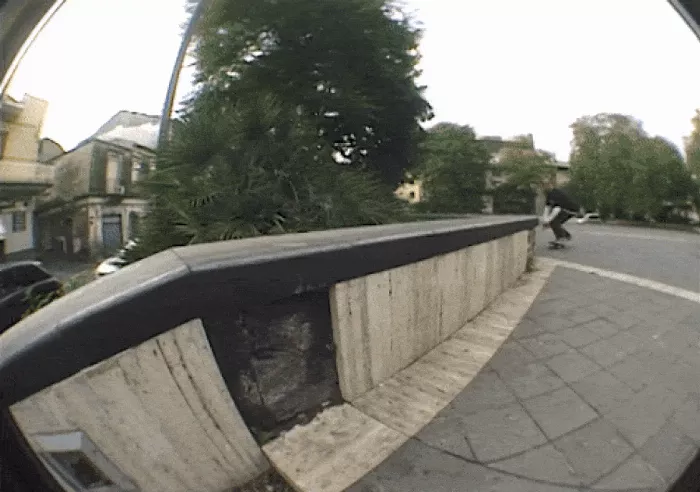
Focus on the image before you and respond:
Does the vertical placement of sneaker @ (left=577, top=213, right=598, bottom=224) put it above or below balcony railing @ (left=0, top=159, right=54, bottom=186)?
below

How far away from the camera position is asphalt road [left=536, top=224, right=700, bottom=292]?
57 centimetres

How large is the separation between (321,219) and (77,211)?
1.10 feet

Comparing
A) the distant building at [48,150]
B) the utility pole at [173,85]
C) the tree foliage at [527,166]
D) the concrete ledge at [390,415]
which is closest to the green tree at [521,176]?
the tree foliage at [527,166]

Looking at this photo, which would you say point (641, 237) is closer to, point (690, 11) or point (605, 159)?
point (605, 159)

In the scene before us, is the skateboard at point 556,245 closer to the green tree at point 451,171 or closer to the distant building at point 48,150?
the green tree at point 451,171

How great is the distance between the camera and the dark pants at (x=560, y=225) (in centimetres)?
61

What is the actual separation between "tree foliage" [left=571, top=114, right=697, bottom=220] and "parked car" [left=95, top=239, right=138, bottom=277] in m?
0.62

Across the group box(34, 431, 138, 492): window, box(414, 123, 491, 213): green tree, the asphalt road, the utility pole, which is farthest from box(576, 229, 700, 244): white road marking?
box(34, 431, 138, 492): window

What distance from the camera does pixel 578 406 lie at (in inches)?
23.3

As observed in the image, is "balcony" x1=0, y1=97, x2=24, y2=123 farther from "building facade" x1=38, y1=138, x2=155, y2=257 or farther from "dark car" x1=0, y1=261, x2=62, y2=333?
"dark car" x1=0, y1=261, x2=62, y2=333

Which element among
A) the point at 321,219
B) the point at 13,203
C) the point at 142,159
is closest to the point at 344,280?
the point at 321,219

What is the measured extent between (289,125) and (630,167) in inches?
19.4

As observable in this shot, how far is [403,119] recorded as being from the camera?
70cm

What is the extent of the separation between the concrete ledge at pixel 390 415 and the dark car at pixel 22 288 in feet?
1.54
